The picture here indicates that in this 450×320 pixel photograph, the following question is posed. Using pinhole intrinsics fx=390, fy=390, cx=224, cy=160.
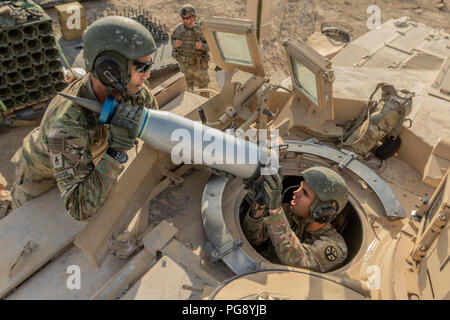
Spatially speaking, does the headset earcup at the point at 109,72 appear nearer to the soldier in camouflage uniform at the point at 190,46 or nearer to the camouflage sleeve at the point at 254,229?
the camouflage sleeve at the point at 254,229

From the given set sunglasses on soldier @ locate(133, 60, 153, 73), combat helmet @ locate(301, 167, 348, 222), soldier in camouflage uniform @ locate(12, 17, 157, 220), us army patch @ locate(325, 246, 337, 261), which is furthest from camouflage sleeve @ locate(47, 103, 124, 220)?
us army patch @ locate(325, 246, 337, 261)

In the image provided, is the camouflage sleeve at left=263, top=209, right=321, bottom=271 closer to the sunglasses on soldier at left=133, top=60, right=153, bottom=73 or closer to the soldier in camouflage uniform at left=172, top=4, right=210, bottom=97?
the sunglasses on soldier at left=133, top=60, right=153, bottom=73

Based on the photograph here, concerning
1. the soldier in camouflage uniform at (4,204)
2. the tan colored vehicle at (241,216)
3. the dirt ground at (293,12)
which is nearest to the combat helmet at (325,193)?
the tan colored vehicle at (241,216)

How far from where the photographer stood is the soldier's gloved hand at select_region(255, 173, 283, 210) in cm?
382

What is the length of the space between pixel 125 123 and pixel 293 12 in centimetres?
1568

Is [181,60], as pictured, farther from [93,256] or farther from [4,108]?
[93,256]

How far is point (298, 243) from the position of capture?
161 inches

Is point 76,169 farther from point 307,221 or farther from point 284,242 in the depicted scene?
point 307,221

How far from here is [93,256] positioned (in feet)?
11.8

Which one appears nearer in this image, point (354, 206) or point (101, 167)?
point (101, 167)

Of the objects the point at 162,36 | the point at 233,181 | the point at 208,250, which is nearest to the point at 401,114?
the point at 233,181

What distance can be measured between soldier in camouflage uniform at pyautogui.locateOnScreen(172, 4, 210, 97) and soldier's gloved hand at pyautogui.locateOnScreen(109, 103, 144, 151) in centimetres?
608

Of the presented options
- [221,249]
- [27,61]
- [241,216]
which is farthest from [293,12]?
[221,249]

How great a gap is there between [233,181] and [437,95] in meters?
3.91
